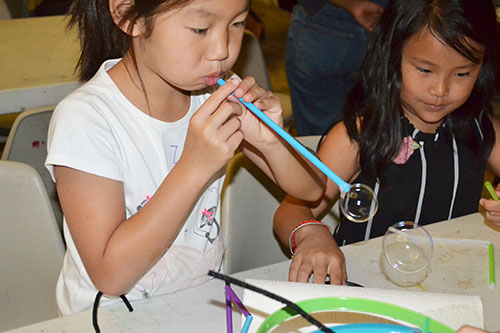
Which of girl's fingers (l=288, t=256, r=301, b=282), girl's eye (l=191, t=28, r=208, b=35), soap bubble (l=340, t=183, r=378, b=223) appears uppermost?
girl's eye (l=191, t=28, r=208, b=35)

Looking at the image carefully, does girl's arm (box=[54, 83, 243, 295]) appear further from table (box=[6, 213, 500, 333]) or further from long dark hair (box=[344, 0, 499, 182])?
long dark hair (box=[344, 0, 499, 182])

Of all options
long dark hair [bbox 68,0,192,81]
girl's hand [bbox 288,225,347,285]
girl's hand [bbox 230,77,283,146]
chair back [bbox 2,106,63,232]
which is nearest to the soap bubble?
girl's hand [bbox 288,225,347,285]

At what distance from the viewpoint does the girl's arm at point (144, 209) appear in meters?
0.89

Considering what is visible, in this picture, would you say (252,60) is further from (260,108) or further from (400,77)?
(260,108)

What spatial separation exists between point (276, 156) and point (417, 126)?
1.41 ft

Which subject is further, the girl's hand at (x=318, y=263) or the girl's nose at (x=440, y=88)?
the girl's nose at (x=440, y=88)

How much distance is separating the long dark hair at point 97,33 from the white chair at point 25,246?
8.9 inches

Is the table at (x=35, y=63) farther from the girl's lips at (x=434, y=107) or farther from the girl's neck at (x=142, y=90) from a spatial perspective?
the girl's lips at (x=434, y=107)

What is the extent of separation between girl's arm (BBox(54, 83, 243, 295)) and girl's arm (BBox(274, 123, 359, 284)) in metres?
0.22

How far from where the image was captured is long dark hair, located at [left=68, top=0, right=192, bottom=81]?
1.03m

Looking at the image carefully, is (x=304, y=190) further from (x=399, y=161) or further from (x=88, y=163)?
(x=88, y=163)

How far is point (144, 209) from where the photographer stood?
0.92m

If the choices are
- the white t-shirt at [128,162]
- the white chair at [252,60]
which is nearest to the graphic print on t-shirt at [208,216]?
the white t-shirt at [128,162]

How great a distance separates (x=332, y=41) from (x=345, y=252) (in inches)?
41.4
